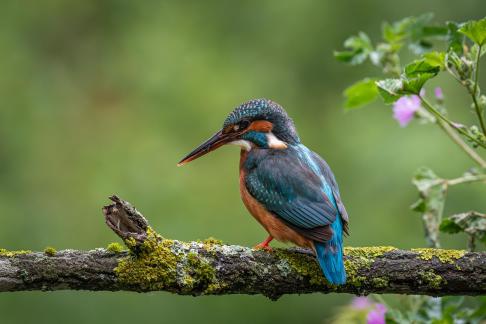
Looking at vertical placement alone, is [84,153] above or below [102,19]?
below

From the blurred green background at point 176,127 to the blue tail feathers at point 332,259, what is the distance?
3.11 meters

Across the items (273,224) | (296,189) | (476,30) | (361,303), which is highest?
(476,30)

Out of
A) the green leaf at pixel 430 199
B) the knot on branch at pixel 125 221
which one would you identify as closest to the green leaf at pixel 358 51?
the green leaf at pixel 430 199

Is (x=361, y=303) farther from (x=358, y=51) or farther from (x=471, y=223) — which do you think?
(x=358, y=51)

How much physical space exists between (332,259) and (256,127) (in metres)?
1.13

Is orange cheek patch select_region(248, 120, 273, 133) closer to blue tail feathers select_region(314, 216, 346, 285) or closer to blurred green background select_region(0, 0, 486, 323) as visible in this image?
blue tail feathers select_region(314, 216, 346, 285)

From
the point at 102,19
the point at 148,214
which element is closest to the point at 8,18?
the point at 102,19

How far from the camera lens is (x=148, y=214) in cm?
739

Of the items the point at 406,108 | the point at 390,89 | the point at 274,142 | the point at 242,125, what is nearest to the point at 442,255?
the point at 390,89

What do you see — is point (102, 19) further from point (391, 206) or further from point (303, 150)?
point (303, 150)

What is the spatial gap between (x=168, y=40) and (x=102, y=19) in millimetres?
1366

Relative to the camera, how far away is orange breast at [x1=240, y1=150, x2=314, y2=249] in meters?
3.96

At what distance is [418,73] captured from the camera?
11.3ft

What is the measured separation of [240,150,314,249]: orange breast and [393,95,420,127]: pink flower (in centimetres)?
82
